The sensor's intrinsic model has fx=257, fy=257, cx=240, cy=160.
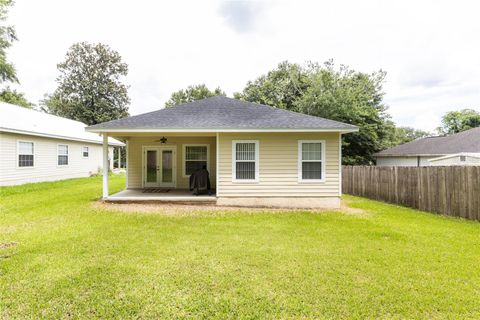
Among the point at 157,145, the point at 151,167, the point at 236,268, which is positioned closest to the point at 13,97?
the point at 151,167

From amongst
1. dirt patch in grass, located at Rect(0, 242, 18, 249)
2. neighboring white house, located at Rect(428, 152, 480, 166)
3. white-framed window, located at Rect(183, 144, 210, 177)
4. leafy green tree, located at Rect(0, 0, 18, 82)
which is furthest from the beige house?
leafy green tree, located at Rect(0, 0, 18, 82)

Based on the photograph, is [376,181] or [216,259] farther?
[376,181]

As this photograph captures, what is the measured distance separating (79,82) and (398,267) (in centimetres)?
4615

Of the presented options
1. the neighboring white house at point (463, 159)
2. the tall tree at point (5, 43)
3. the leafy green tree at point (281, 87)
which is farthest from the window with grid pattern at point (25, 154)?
the leafy green tree at point (281, 87)

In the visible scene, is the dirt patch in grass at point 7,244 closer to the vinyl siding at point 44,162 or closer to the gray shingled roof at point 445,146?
the vinyl siding at point 44,162

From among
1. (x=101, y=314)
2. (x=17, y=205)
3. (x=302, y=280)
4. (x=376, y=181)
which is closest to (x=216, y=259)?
(x=302, y=280)

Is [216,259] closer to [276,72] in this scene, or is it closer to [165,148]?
[165,148]

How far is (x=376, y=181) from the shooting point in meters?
11.2

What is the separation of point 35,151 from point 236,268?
1435cm

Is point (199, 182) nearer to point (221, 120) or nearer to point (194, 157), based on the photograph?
→ point (194, 157)

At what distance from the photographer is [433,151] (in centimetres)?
1681

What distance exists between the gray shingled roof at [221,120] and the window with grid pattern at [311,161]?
78 centimetres

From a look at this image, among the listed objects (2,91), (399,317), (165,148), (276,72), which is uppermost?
(276,72)

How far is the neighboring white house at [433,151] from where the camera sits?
48.2ft
